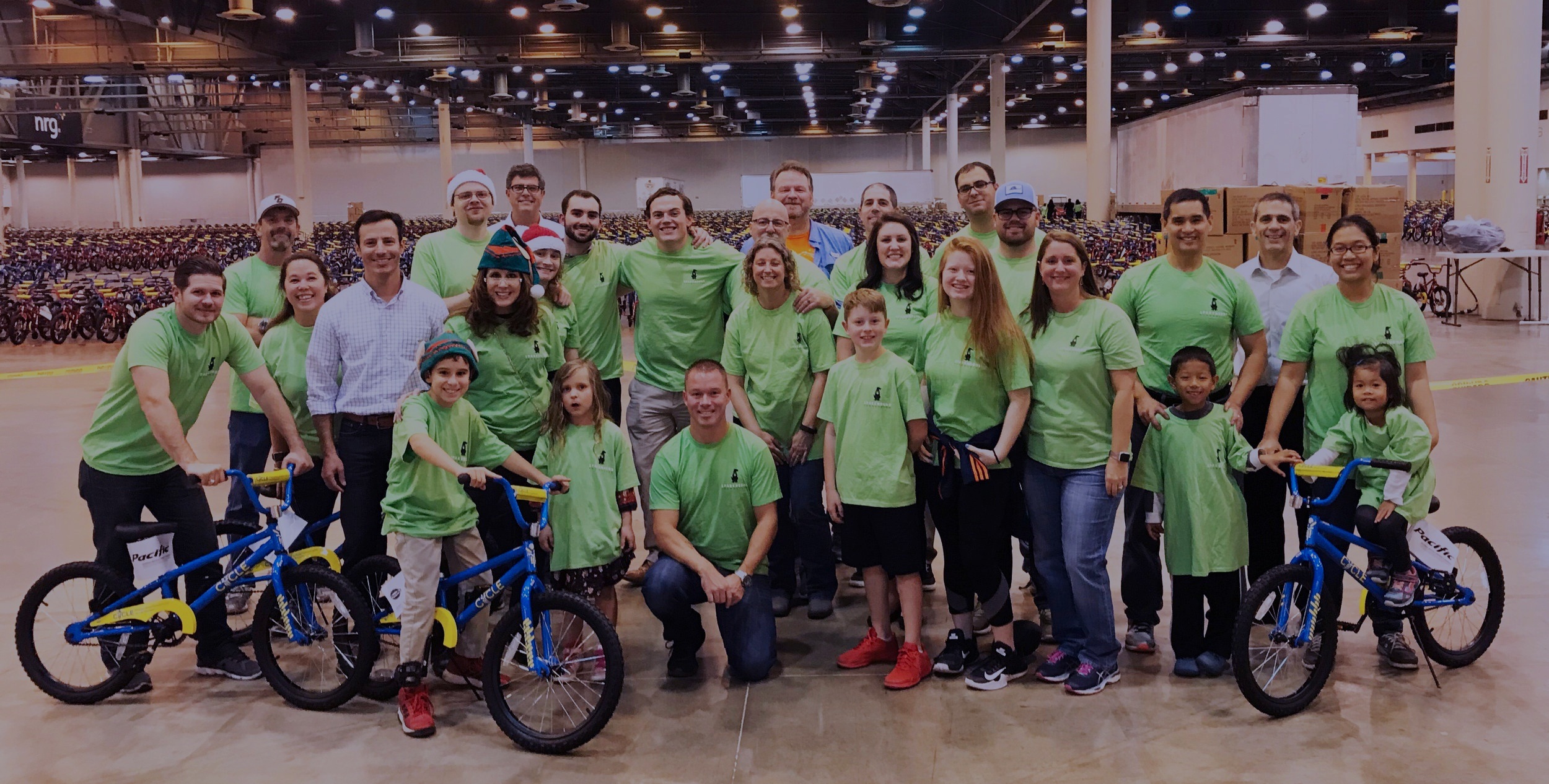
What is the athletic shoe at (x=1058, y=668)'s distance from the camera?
4324 mm

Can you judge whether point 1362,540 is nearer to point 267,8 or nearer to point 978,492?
point 978,492

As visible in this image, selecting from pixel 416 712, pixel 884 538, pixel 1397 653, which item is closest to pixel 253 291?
pixel 416 712

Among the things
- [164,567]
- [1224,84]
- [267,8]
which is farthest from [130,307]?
[1224,84]

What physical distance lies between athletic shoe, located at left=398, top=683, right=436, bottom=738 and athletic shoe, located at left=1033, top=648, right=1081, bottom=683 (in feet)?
7.14

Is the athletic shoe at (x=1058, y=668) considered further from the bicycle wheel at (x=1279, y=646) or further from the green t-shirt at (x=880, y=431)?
the green t-shirt at (x=880, y=431)

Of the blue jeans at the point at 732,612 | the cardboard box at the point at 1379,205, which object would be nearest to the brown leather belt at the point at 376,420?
the blue jeans at the point at 732,612

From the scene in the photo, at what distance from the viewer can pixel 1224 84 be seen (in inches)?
1626

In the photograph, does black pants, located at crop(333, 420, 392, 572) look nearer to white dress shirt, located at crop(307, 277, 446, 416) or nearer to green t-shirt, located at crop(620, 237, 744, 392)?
white dress shirt, located at crop(307, 277, 446, 416)

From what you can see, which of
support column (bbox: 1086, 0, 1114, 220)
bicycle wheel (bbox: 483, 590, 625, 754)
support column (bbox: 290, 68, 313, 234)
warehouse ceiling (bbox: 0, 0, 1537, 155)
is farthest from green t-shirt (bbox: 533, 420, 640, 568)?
support column (bbox: 290, 68, 313, 234)

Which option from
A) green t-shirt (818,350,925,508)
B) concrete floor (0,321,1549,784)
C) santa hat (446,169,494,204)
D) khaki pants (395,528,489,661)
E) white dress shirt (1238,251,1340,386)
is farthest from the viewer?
santa hat (446,169,494,204)

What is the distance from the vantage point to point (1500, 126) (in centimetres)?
1427

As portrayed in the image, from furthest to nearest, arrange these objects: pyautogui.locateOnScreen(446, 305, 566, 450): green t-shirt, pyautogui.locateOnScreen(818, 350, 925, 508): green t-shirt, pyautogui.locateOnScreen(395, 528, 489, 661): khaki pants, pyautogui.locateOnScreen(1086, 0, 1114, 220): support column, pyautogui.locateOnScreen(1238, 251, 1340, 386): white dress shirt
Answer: pyautogui.locateOnScreen(1086, 0, 1114, 220): support column < pyautogui.locateOnScreen(1238, 251, 1340, 386): white dress shirt < pyautogui.locateOnScreen(446, 305, 566, 450): green t-shirt < pyautogui.locateOnScreen(818, 350, 925, 508): green t-shirt < pyautogui.locateOnScreen(395, 528, 489, 661): khaki pants

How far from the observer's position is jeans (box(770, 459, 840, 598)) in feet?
16.2

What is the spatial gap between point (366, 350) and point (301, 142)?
1070 inches
